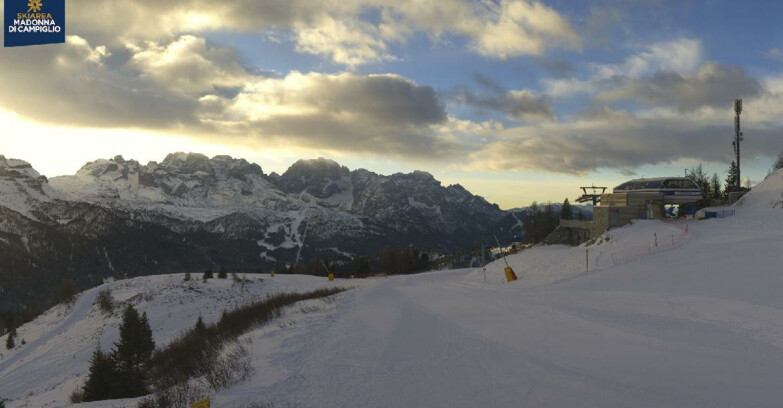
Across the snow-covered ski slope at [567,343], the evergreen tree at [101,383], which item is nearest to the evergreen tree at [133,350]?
the evergreen tree at [101,383]

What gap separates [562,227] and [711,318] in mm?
40981

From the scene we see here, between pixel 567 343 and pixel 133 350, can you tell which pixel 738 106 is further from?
pixel 133 350

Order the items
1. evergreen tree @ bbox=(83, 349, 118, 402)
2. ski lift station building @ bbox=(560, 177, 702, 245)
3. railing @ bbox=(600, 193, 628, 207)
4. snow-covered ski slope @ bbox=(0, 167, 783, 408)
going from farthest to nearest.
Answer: railing @ bbox=(600, 193, 628, 207) < ski lift station building @ bbox=(560, 177, 702, 245) < evergreen tree @ bbox=(83, 349, 118, 402) < snow-covered ski slope @ bbox=(0, 167, 783, 408)

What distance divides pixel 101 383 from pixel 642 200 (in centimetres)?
4324

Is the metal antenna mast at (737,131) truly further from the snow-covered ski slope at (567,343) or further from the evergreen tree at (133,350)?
the evergreen tree at (133,350)

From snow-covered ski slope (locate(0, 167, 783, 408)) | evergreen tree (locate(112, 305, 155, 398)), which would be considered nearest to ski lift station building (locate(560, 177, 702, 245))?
snow-covered ski slope (locate(0, 167, 783, 408))

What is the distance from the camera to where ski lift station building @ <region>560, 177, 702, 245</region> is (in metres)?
41.7

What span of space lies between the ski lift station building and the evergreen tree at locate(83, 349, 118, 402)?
1539 inches

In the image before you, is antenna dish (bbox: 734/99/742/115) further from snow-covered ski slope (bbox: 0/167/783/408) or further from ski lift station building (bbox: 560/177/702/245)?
snow-covered ski slope (bbox: 0/167/783/408)

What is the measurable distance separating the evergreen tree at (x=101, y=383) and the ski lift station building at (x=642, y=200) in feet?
128

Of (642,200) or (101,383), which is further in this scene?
(642,200)

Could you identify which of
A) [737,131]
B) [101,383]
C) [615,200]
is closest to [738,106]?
[737,131]

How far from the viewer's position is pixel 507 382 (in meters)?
10.3

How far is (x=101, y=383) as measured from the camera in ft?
72.8
